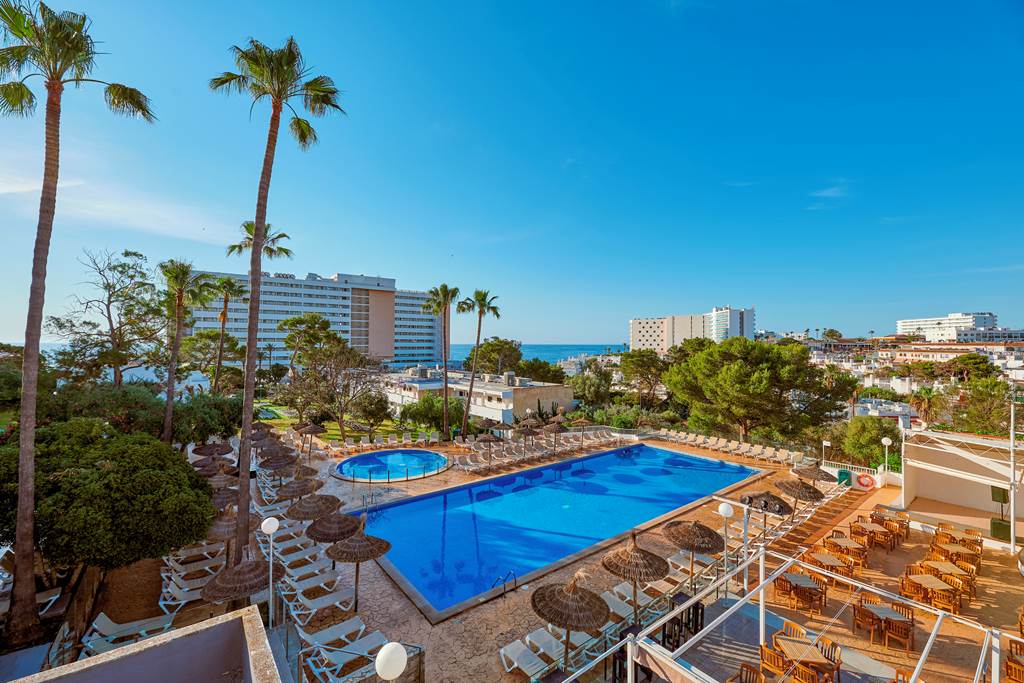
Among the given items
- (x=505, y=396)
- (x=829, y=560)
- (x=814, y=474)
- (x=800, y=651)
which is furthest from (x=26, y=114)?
(x=505, y=396)

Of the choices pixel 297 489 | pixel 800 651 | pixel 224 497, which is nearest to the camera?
pixel 800 651

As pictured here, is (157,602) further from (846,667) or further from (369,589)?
(846,667)

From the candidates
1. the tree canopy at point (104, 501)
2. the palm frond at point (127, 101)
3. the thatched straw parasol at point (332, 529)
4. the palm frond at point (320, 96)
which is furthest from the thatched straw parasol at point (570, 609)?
the palm frond at point (127, 101)

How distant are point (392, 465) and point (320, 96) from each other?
1468 centimetres

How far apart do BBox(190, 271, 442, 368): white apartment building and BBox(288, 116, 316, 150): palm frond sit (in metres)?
62.9

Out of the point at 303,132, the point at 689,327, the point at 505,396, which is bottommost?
the point at 505,396

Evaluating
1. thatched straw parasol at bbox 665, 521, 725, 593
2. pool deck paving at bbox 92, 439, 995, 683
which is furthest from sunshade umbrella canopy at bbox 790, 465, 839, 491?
thatched straw parasol at bbox 665, 521, 725, 593

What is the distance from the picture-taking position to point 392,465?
731 inches

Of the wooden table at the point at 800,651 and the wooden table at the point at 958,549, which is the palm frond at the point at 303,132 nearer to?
the wooden table at the point at 800,651

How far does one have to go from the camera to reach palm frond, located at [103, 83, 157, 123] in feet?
25.2

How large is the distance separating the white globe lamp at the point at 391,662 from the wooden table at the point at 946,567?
1062cm

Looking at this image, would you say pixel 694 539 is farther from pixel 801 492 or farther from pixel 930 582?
pixel 801 492

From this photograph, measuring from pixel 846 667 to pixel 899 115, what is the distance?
912 inches

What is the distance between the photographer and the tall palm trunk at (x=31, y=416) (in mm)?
6305
